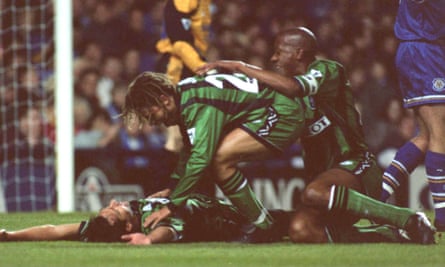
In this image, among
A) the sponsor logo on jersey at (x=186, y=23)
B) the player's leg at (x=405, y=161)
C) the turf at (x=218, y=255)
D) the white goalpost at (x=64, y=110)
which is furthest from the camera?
the white goalpost at (x=64, y=110)

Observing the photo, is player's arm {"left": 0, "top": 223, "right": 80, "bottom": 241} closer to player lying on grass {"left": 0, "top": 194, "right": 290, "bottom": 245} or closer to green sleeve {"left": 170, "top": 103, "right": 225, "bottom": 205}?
player lying on grass {"left": 0, "top": 194, "right": 290, "bottom": 245}

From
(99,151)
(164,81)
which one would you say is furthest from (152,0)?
(164,81)

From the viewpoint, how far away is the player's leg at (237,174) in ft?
21.4

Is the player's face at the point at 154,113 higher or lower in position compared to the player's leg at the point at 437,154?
higher

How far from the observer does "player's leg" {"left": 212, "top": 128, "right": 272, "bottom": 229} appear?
6531mm

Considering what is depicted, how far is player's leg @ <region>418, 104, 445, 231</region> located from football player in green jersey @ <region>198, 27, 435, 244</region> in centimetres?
80

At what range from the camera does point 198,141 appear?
251 inches

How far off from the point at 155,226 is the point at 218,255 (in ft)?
1.96

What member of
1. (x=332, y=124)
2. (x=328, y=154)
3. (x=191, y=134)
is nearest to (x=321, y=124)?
(x=332, y=124)

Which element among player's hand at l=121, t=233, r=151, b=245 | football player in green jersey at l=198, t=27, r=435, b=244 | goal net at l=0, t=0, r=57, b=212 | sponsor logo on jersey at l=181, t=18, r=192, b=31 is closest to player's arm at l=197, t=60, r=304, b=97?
football player in green jersey at l=198, t=27, r=435, b=244

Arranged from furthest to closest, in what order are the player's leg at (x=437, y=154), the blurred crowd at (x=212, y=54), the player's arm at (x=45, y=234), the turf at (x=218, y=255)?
the blurred crowd at (x=212, y=54), the player's leg at (x=437, y=154), the player's arm at (x=45, y=234), the turf at (x=218, y=255)

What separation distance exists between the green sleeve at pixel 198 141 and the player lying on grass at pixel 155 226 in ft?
0.49

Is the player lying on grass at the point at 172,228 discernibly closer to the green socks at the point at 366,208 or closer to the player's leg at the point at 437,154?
the green socks at the point at 366,208

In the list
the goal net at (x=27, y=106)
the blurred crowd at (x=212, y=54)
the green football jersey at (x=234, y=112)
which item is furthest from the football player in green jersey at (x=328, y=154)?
the goal net at (x=27, y=106)
